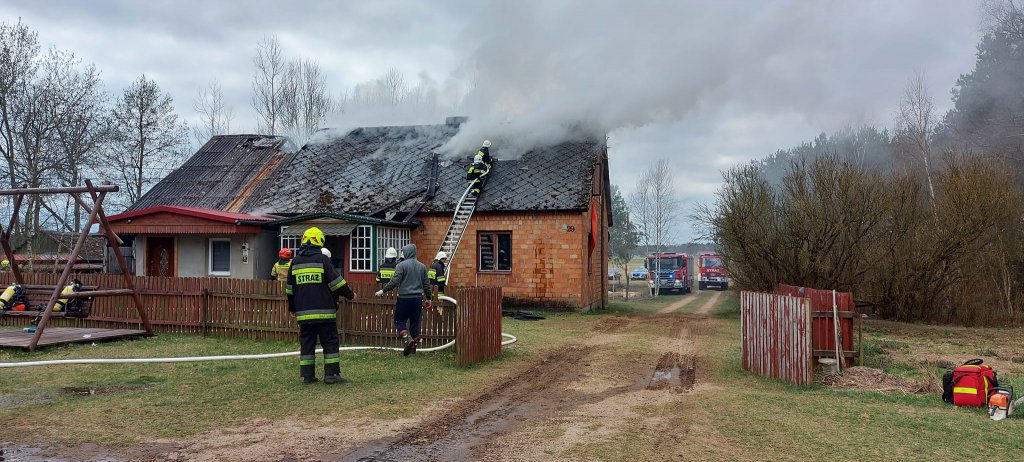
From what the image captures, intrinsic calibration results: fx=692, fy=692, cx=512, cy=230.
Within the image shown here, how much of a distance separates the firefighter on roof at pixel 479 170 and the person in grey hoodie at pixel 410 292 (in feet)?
35.4

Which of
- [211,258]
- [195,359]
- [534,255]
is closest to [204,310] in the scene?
[195,359]

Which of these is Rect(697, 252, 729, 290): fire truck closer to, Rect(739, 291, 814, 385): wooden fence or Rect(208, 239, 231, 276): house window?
Rect(208, 239, 231, 276): house window

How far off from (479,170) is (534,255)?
323 cm

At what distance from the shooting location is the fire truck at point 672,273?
41.7 metres

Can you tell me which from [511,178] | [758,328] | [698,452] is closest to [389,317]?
[758,328]

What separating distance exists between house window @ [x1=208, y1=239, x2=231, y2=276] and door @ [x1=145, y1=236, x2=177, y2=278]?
129 cm

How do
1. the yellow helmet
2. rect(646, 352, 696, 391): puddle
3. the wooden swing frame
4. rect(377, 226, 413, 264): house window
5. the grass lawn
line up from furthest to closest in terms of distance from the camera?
rect(377, 226, 413, 264): house window → the wooden swing frame → rect(646, 352, 696, 391): puddle → the yellow helmet → the grass lawn

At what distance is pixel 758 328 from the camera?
9461 millimetres

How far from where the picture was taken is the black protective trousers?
8.24 metres

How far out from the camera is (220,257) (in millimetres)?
19125

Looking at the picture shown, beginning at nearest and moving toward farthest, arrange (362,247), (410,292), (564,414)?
(564,414), (410,292), (362,247)

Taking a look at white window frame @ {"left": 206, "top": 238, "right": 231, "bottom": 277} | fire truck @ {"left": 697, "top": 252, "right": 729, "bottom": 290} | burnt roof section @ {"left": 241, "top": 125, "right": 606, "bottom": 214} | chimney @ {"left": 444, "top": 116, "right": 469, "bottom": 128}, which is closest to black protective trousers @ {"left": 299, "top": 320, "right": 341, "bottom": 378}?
white window frame @ {"left": 206, "top": 238, "right": 231, "bottom": 277}

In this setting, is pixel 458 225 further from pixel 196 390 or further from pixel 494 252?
pixel 196 390

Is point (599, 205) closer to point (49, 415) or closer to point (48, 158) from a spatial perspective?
point (49, 415)
